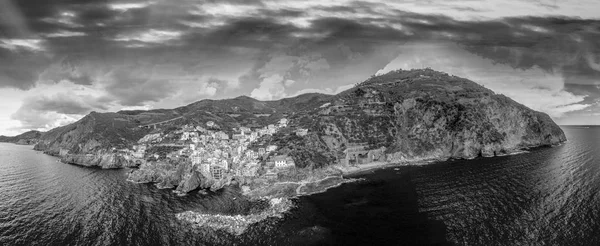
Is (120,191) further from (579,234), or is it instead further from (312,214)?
(579,234)

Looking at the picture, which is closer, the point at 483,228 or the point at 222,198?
the point at 483,228

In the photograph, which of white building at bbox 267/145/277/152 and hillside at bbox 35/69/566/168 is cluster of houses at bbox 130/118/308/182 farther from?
hillside at bbox 35/69/566/168

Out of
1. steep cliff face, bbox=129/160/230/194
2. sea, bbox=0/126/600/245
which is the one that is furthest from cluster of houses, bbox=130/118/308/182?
sea, bbox=0/126/600/245

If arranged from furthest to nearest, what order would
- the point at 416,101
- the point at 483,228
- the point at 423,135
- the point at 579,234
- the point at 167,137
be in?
the point at 167,137 → the point at 416,101 → the point at 423,135 → the point at 483,228 → the point at 579,234

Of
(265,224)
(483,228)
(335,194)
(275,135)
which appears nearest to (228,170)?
(275,135)

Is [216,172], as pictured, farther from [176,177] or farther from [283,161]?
[283,161]

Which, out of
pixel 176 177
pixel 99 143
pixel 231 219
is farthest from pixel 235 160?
pixel 99 143
